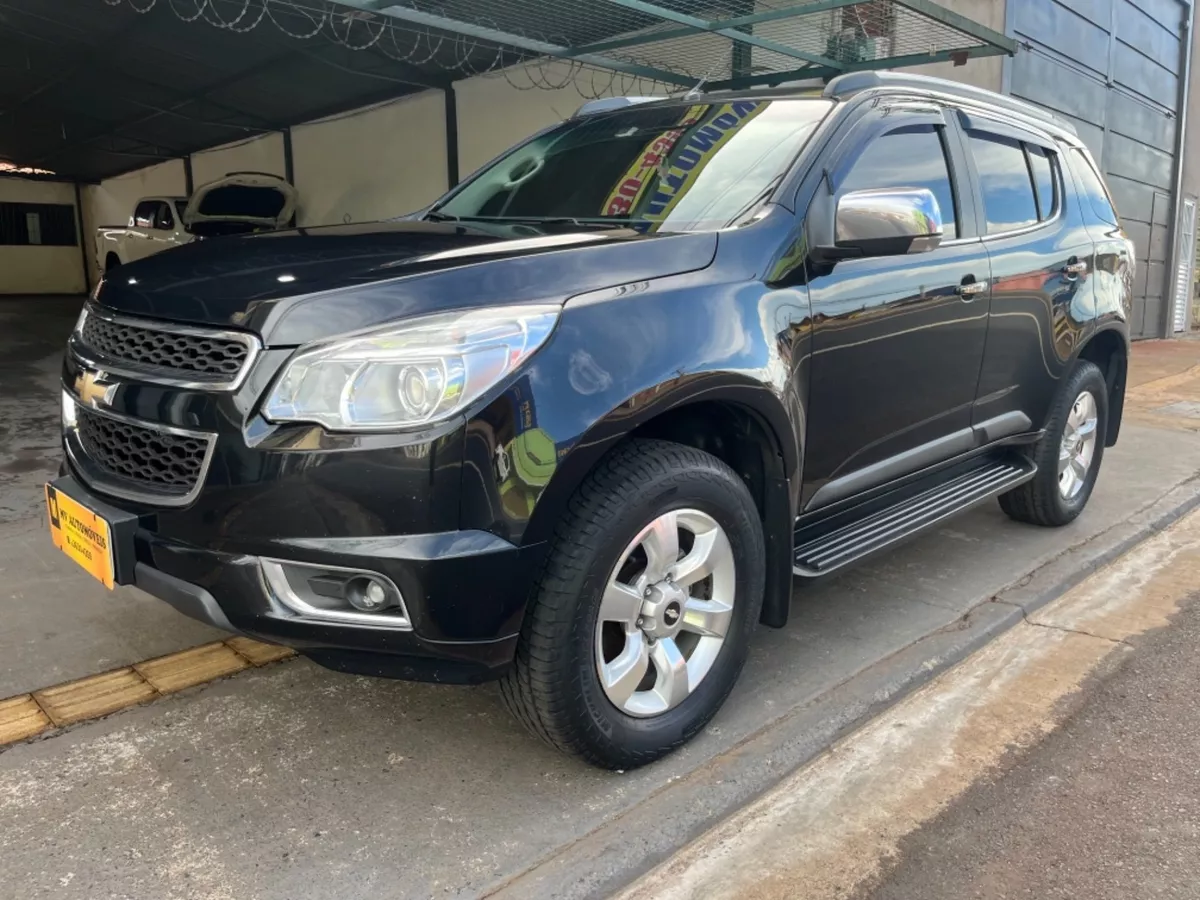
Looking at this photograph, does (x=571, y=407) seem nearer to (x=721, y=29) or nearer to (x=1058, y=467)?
(x=1058, y=467)

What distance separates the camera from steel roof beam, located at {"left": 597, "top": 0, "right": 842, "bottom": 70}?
6574mm

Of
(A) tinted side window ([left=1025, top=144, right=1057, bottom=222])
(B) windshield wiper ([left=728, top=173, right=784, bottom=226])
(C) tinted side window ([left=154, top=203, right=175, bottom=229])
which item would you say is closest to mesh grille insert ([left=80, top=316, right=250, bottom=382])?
(B) windshield wiper ([left=728, top=173, right=784, bottom=226])

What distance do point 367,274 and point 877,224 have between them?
1.55 m

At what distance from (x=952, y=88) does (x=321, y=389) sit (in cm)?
293

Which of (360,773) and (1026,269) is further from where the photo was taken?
(1026,269)

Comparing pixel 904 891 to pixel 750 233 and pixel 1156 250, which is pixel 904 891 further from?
pixel 1156 250

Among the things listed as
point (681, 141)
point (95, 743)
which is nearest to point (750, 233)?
point (681, 141)

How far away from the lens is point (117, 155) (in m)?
19.0

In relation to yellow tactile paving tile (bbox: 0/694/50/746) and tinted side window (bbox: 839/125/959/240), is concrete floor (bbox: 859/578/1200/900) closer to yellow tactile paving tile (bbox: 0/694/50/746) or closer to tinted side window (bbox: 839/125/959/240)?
tinted side window (bbox: 839/125/959/240)

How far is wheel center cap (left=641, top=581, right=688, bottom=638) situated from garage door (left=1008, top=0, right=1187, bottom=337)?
367 inches

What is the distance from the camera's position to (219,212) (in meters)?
12.3

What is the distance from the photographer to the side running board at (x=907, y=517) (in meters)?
3.12

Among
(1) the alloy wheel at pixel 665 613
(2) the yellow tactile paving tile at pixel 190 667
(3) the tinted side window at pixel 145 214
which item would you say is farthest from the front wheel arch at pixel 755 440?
(3) the tinted side window at pixel 145 214

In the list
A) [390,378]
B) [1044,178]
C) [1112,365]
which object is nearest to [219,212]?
[1044,178]
